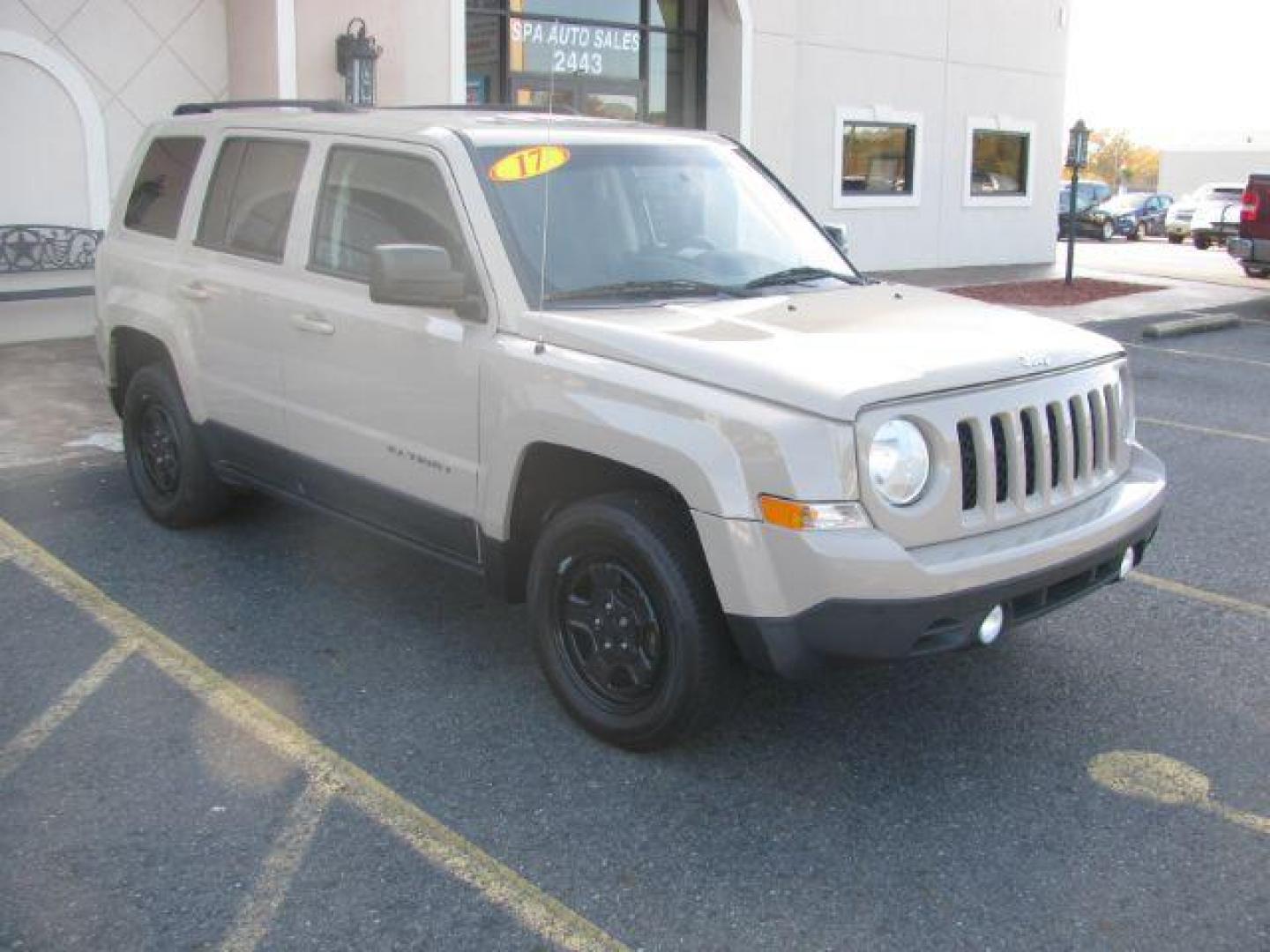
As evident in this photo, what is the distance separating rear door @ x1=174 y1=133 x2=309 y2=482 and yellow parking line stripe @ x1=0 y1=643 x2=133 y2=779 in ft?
3.32

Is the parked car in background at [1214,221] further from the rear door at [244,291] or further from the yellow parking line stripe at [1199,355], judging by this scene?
the rear door at [244,291]

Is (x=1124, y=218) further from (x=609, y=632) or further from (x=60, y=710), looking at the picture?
(x=60, y=710)

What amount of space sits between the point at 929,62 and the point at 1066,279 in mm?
3754

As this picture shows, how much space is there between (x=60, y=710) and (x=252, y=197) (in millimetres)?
2302

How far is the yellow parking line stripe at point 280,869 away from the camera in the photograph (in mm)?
3145

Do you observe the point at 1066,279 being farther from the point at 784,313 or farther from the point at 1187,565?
→ the point at 784,313

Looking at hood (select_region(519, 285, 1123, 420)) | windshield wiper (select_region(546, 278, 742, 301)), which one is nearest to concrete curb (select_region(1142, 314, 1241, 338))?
hood (select_region(519, 285, 1123, 420))

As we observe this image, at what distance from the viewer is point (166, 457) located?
6.24 meters

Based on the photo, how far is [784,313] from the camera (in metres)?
4.35

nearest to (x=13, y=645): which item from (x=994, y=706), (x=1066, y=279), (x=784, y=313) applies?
(x=784, y=313)

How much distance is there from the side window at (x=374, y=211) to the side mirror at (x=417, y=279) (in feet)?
0.63

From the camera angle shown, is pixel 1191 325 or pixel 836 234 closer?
pixel 836 234

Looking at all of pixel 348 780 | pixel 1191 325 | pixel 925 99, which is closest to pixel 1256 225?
pixel 1191 325

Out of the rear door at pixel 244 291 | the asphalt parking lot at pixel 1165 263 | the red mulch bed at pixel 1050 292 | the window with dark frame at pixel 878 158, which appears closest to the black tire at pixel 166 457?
the rear door at pixel 244 291
